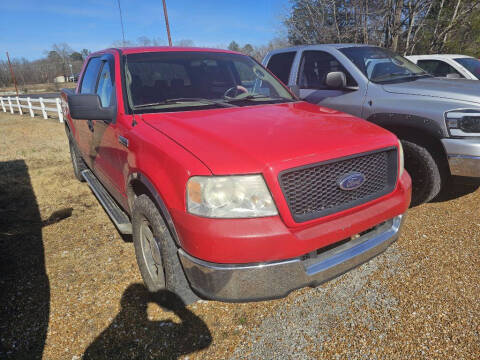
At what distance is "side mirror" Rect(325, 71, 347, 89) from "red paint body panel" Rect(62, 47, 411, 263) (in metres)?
1.72

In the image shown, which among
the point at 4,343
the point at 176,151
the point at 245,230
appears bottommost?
the point at 4,343

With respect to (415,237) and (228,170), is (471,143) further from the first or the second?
(228,170)

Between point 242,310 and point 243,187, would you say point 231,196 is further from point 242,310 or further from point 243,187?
point 242,310

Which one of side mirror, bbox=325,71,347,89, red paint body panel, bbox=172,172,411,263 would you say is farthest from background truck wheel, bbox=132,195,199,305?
side mirror, bbox=325,71,347,89

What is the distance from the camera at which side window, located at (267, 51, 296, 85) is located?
5.19m

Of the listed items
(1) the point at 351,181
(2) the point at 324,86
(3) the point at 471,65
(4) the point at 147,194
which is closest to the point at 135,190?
(4) the point at 147,194

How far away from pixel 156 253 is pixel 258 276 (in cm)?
84

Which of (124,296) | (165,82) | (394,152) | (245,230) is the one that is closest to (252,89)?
(165,82)

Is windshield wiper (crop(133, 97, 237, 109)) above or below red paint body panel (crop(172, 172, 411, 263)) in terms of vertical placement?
above

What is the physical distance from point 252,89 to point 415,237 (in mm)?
2207

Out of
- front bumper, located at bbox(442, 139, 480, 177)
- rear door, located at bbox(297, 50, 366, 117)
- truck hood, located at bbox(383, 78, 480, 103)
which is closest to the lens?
front bumper, located at bbox(442, 139, 480, 177)

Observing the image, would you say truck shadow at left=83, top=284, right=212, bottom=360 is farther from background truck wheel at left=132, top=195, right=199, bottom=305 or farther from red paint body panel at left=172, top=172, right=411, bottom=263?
red paint body panel at left=172, top=172, right=411, bottom=263

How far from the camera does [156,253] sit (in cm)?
225

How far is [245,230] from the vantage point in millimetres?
1705
